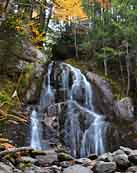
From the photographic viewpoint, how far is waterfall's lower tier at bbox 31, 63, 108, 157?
52.2 ft

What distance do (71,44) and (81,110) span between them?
896 centimetres

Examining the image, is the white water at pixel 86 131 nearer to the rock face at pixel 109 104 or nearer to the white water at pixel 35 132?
the rock face at pixel 109 104

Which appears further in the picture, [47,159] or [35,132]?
[35,132]

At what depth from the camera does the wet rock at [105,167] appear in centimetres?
1103

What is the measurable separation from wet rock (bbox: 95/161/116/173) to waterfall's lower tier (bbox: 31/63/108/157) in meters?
4.26

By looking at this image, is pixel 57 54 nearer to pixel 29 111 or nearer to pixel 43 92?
pixel 43 92

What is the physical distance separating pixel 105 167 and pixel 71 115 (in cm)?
583

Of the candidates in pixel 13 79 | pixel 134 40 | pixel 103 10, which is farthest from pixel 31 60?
pixel 103 10

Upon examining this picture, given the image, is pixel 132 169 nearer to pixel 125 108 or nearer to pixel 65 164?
pixel 65 164

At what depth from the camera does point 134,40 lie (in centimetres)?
2139

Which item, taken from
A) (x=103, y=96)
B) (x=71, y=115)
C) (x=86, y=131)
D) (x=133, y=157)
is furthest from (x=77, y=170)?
(x=103, y=96)

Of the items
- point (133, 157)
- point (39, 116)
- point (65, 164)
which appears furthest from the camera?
point (39, 116)

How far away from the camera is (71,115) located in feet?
55.2

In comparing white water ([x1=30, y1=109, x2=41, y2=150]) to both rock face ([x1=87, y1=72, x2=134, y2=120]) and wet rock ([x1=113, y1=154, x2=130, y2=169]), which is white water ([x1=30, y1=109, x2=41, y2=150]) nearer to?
rock face ([x1=87, y1=72, x2=134, y2=120])
